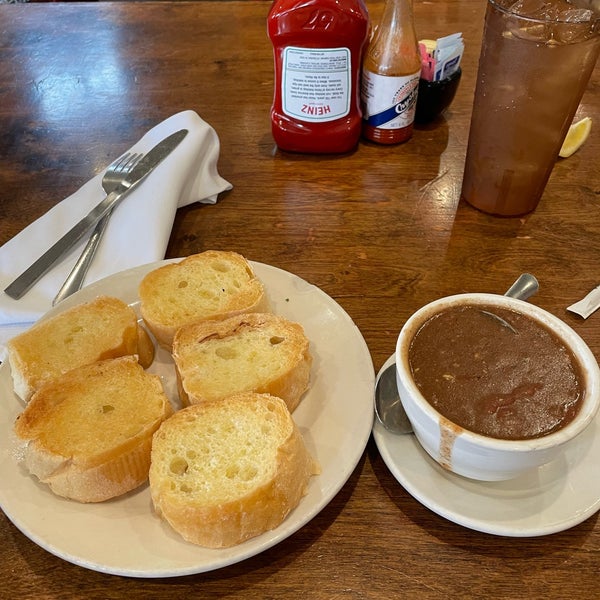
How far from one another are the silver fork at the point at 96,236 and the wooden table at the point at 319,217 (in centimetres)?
13

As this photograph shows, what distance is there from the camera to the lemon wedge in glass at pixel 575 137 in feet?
5.00

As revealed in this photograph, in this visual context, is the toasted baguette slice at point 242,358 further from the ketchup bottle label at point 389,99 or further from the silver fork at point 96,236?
the ketchup bottle label at point 389,99

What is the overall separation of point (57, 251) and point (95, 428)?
1.78ft

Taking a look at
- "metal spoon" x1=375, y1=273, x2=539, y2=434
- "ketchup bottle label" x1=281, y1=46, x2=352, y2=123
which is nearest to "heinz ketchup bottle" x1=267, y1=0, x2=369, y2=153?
"ketchup bottle label" x1=281, y1=46, x2=352, y2=123

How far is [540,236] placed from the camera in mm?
1329

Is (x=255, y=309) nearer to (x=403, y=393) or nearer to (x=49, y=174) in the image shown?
(x=403, y=393)

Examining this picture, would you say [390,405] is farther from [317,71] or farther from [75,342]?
[317,71]

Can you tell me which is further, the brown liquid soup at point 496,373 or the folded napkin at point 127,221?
the folded napkin at point 127,221

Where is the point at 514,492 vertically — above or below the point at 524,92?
below

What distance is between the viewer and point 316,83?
55.9 inches

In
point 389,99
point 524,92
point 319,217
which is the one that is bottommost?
point 319,217

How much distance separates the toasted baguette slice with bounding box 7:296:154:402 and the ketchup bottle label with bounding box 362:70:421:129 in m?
0.83

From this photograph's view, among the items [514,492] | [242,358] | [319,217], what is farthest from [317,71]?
[514,492]

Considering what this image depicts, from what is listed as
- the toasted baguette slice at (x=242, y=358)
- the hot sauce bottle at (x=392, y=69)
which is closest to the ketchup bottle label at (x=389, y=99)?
the hot sauce bottle at (x=392, y=69)
